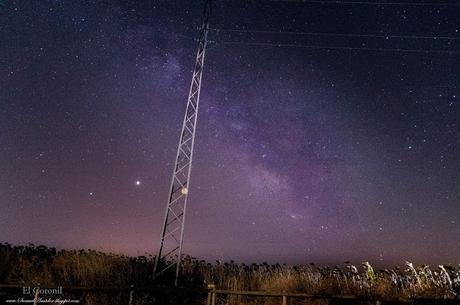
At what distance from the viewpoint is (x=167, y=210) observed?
14.4 metres

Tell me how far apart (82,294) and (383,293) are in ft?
32.8

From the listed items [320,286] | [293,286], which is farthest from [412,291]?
[293,286]

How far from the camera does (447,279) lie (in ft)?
41.5

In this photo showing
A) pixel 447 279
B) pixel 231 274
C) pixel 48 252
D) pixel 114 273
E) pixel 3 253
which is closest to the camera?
pixel 447 279

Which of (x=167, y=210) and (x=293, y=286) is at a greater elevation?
(x=167, y=210)

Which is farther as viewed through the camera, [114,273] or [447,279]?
[114,273]

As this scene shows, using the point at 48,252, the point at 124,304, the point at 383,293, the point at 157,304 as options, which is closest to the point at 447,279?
the point at 383,293

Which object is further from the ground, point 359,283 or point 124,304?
point 359,283

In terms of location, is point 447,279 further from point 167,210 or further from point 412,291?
point 167,210

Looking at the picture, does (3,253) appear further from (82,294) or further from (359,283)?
(359,283)

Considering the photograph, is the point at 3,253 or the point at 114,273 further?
the point at 3,253

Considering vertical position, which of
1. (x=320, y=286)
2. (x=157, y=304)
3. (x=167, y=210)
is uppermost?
(x=167, y=210)

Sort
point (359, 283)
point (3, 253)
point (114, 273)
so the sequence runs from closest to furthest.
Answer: point (359, 283) → point (114, 273) → point (3, 253)

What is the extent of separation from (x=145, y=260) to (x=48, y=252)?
557cm
